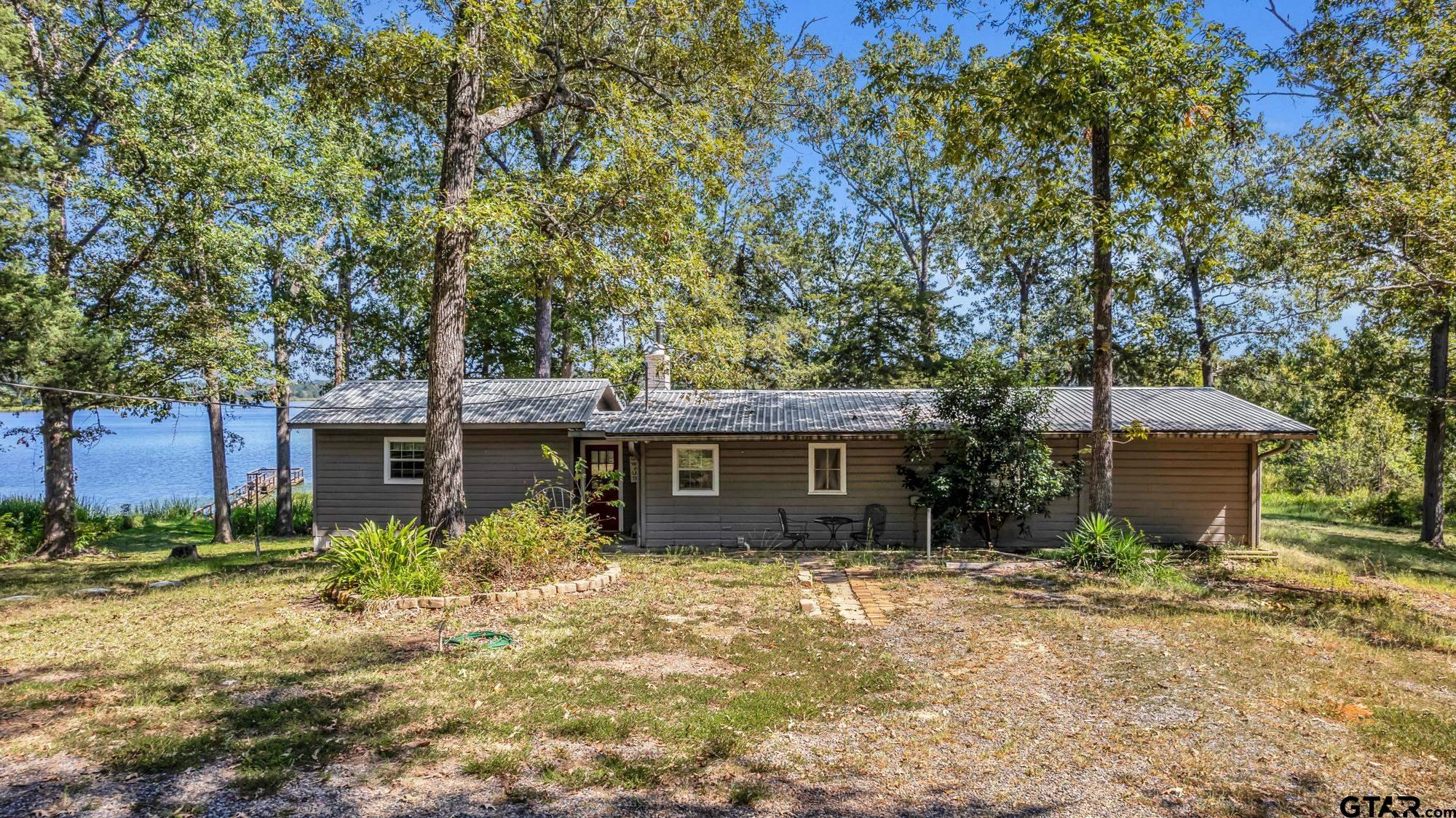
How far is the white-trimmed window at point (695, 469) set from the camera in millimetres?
13344

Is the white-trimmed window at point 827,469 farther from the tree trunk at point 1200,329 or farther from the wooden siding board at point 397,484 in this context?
the tree trunk at point 1200,329

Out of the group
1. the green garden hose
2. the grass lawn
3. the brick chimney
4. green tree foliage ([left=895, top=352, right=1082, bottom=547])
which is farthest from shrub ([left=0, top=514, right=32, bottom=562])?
green tree foliage ([left=895, top=352, right=1082, bottom=547])

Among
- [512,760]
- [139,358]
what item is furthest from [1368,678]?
[139,358]

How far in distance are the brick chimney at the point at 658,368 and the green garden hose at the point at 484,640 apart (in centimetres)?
529

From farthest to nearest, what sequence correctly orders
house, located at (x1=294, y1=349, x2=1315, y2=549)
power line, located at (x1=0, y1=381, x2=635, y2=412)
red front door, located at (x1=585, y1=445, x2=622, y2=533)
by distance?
red front door, located at (x1=585, y1=445, x2=622, y2=533), power line, located at (x1=0, y1=381, x2=635, y2=412), house, located at (x1=294, y1=349, x2=1315, y2=549)

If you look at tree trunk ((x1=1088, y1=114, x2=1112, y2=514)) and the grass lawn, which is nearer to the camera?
the grass lawn

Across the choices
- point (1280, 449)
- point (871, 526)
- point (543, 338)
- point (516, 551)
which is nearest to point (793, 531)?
point (871, 526)

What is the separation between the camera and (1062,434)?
40.5 ft

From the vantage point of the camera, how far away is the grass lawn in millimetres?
3523

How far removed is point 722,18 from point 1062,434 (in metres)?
9.10

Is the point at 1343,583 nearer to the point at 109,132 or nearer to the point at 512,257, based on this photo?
the point at 512,257

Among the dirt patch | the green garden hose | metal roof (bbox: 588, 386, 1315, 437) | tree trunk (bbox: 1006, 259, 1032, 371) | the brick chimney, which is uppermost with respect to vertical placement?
tree trunk (bbox: 1006, 259, 1032, 371)

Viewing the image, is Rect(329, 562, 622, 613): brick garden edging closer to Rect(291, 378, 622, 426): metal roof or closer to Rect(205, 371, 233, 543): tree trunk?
Rect(291, 378, 622, 426): metal roof

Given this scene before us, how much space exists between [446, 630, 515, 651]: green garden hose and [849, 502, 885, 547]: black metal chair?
7.94 m
